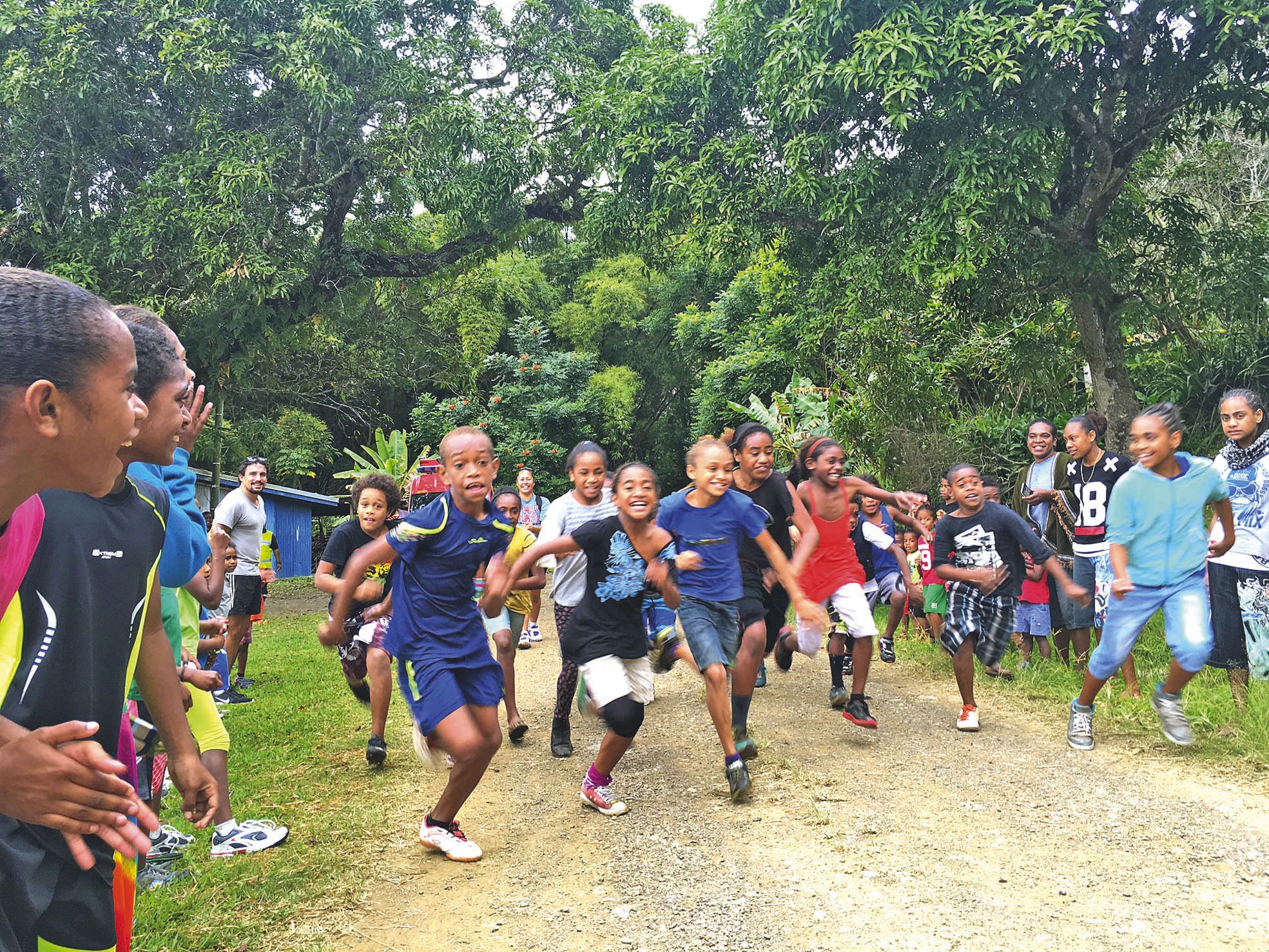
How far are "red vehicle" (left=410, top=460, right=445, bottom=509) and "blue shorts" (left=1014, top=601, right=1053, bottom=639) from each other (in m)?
14.5

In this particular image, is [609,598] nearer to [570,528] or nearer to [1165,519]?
[570,528]

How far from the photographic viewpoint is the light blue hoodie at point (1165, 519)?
5691 millimetres

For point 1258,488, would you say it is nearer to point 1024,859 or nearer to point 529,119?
point 1024,859

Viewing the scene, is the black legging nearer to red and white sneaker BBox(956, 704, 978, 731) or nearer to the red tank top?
the red tank top

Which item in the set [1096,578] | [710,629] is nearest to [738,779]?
[710,629]

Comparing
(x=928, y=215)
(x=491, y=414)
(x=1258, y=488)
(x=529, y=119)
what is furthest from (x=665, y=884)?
(x=491, y=414)

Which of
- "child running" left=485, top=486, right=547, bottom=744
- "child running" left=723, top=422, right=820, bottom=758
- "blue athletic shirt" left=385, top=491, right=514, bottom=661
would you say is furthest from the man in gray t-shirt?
"child running" left=723, top=422, right=820, bottom=758

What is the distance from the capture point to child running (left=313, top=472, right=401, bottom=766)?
6184 mm

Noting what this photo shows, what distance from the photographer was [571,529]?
6.55 m

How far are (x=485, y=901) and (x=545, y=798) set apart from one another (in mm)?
1436

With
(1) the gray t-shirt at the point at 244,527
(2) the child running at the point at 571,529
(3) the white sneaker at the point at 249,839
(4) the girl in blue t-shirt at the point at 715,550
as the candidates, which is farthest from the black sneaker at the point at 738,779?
(1) the gray t-shirt at the point at 244,527

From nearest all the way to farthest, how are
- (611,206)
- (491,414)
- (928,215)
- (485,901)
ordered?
(485,901)
(928,215)
(611,206)
(491,414)

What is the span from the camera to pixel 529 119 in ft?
51.4

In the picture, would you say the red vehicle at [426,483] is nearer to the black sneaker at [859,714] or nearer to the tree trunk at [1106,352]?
the tree trunk at [1106,352]
